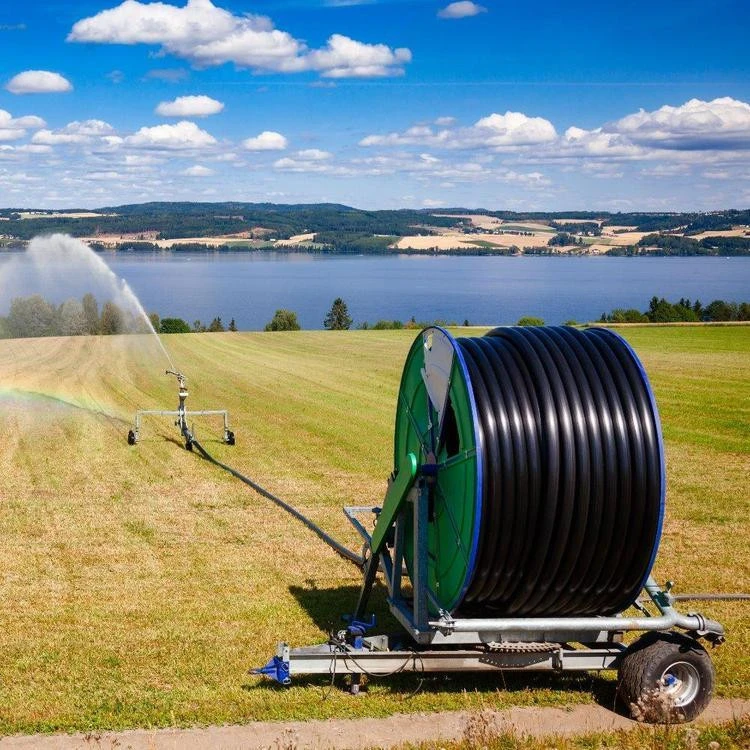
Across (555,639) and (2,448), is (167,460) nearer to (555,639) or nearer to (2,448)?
(2,448)

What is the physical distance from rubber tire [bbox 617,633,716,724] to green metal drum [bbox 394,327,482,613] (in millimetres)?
1387

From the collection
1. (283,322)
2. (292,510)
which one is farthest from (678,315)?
(292,510)

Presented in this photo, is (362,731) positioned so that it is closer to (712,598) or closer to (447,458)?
(447,458)

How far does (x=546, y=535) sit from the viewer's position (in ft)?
23.9

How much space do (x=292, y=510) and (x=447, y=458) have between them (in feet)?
23.6

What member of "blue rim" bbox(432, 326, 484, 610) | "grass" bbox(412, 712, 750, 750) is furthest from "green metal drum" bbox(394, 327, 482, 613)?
"grass" bbox(412, 712, 750, 750)

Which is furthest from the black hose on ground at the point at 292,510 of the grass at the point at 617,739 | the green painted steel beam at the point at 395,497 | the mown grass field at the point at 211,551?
the grass at the point at 617,739

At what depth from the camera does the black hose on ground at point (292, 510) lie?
12188 millimetres

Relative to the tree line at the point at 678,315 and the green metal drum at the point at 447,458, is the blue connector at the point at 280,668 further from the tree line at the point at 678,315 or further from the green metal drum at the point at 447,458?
the tree line at the point at 678,315

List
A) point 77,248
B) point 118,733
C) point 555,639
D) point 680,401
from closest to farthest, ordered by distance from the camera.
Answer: point 118,733 < point 555,639 < point 77,248 < point 680,401

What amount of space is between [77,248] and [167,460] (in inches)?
330

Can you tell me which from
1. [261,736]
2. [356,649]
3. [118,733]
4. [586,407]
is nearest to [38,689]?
[118,733]

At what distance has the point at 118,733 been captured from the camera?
7.02 metres

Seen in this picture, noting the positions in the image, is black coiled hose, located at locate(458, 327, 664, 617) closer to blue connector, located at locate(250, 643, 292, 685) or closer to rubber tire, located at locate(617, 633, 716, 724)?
rubber tire, located at locate(617, 633, 716, 724)
